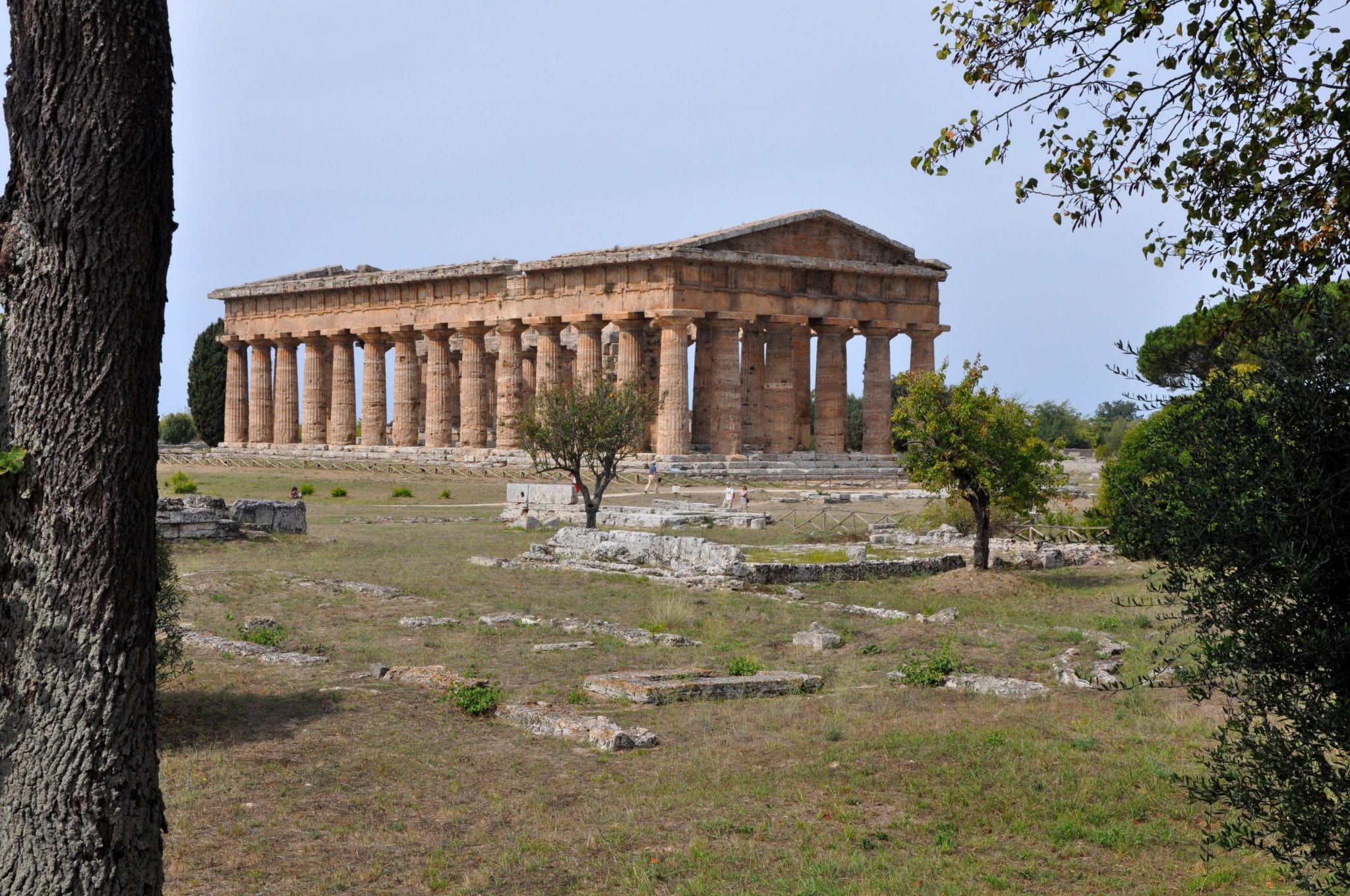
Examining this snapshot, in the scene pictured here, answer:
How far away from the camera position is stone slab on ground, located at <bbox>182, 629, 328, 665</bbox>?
12.7 metres

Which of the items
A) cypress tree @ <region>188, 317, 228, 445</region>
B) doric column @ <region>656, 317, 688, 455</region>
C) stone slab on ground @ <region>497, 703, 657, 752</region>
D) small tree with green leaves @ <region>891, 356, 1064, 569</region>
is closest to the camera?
stone slab on ground @ <region>497, 703, 657, 752</region>

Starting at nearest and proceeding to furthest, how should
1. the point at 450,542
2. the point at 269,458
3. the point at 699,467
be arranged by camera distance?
the point at 450,542 → the point at 699,467 → the point at 269,458

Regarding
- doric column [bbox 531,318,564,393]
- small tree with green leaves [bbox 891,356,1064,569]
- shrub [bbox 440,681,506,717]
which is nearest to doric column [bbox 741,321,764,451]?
doric column [bbox 531,318,564,393]

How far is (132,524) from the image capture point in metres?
5.04

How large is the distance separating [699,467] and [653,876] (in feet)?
127

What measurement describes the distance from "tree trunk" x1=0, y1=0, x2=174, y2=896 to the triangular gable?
42.5m

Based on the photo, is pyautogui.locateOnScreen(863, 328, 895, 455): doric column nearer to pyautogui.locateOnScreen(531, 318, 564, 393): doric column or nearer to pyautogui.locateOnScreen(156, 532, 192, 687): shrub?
pyautogui.locateOnScreen(531, 318, 564, 393): doric column

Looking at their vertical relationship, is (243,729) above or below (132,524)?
below

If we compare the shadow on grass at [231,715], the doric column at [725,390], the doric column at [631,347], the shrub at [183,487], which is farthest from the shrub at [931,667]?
the doric column at [631,347]

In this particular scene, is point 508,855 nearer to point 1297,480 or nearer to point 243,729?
point 243,729

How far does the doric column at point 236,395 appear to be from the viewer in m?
65.2

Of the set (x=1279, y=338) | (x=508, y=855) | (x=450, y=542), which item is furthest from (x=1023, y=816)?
(x=450, y=542)

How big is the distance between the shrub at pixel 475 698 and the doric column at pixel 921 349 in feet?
141

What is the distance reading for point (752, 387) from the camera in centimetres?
5306
